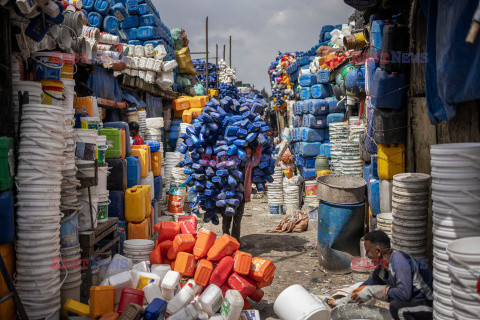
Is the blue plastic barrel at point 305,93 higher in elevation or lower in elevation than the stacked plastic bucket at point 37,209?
higher

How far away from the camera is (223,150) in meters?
6.71

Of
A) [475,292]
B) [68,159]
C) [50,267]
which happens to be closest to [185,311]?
[50,267]

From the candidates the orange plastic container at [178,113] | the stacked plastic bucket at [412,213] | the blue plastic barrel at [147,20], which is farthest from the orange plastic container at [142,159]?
the blue plastic barrel at [147,20]

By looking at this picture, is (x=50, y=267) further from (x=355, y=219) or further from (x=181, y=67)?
(x=181, y=67)

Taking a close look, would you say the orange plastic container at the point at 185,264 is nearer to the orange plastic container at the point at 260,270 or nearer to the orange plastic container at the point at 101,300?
the orange plastic container at the point at 260,270

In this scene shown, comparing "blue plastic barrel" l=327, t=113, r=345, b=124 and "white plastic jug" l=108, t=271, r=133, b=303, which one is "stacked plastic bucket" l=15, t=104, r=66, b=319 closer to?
"white plastic jug" l=108, t=271, r=133, b=303

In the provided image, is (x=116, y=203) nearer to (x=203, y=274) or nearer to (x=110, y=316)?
(x=203, y=274)

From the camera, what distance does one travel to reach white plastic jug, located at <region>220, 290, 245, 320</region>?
4.00 m

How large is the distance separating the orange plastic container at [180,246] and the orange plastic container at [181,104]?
10.3m

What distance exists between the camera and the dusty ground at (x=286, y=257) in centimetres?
558

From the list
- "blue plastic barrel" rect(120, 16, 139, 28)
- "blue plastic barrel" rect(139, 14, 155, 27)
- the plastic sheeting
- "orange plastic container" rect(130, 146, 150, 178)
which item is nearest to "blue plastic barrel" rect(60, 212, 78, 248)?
"orange plastic container" rect(130, 146, 150, 178)

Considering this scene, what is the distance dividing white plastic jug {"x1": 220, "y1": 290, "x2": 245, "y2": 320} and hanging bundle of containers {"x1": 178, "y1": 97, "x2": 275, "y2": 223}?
270 cm

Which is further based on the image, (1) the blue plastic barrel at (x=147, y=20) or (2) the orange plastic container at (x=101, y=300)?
(1) the blue plastic barrel at (x=147, y=20)

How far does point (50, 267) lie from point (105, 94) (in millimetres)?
5365
